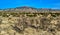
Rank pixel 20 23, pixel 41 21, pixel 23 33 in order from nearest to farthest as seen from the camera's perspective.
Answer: pixel 23 33, pixel 20 23, pixel 41 21

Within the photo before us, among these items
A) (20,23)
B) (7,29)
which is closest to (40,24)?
(20,23)

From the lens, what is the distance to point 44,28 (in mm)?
25250

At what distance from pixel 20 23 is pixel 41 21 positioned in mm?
3125

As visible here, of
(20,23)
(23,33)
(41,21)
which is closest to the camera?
(23,33)

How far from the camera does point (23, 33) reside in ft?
76.2

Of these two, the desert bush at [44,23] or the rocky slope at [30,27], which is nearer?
the rocky slope at [30,27]

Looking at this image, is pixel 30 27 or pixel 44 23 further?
pixel 44 23

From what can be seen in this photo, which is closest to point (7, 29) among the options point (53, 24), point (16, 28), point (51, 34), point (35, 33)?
point (16, 28)

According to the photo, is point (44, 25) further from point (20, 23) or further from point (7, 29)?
point (7, 29)

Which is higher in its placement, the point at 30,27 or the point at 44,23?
the point at 44,23

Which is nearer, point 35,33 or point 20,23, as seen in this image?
point 35,33

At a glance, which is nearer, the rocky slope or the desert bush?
the rocky slope

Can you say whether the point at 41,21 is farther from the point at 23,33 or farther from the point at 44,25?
the point at 23,33

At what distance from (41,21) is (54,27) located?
187cm
